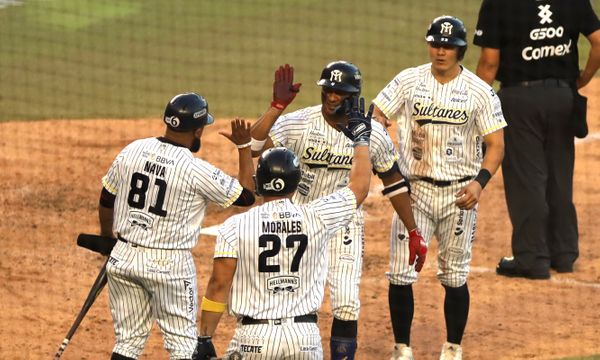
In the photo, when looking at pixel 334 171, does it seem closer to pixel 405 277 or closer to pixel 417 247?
pixel 417 247

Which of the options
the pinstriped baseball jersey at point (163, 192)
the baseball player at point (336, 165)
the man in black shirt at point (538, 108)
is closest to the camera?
the pinstriped baseball jersey at point (163, 192)

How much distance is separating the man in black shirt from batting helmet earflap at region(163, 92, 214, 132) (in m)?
3.10

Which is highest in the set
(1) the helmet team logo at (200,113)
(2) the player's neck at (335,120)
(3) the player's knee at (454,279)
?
(2) the player's neck at (335,120)

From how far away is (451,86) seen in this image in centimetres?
828

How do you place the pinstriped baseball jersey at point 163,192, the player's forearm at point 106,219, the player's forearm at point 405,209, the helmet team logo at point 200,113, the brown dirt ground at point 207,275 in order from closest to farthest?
the pinstriped baseball jersey at point 163,192
the helmet team logo at point 200,113
the player's forearm at point 106,219
the player's forearm at point 405,209
the brown dirt ground at point 207,275

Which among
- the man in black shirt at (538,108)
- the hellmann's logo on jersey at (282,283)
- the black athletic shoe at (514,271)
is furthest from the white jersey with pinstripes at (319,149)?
the black athletic shoe at (514,271)

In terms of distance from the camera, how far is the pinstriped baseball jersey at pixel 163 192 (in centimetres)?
705

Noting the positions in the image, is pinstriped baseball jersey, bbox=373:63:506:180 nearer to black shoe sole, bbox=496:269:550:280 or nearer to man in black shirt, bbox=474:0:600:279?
man in black shirt, bbox=474:0:600:279

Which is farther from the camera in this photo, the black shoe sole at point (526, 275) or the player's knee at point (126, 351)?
the black shoe sole at point (526, 275)

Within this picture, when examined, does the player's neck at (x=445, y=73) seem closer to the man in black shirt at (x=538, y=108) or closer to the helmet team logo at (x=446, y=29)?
the helmet team logo at (x=446, y=29)

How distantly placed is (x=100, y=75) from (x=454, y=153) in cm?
932

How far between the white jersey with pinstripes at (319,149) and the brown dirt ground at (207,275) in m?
1.32

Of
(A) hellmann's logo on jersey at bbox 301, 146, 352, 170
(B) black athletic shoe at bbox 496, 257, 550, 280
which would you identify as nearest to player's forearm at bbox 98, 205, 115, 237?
(A) hellmann's logo on jersey at bbox 301, 146, 352, 170

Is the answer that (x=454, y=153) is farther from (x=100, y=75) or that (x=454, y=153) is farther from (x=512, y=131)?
(x=100, y=75)
